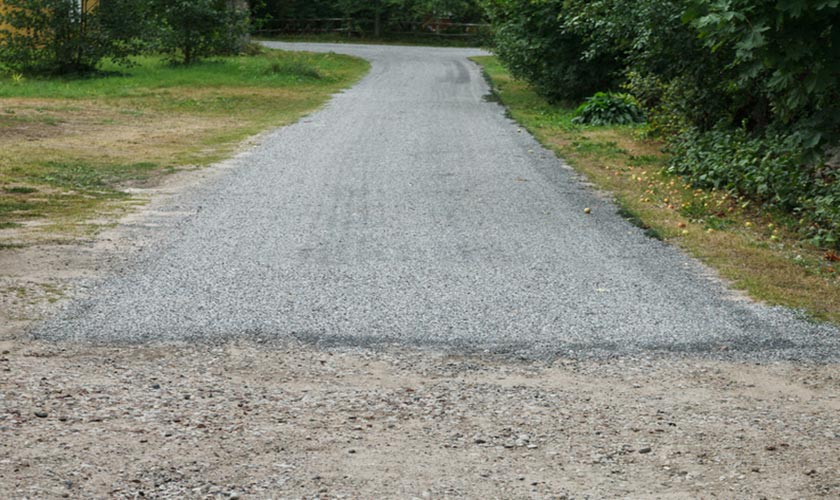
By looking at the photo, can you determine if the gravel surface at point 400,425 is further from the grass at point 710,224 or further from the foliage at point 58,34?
the foliage at point 58,34

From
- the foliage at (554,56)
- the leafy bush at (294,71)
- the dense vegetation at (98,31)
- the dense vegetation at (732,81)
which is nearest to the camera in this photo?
the dense vegetation at (732,81)

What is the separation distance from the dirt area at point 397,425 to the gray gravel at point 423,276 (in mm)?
347

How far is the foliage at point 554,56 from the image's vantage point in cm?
2125

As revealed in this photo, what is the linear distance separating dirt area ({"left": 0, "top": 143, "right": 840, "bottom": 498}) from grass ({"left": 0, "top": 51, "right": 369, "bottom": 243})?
11.7 feet

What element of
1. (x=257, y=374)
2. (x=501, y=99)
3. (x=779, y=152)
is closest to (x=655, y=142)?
(x=779, y=152)

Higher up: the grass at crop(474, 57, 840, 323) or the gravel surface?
the grass at crop(474, 57, 840, 323)

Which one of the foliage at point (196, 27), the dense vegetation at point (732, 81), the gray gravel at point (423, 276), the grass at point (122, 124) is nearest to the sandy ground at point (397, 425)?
the gray gravel at point (423, 276)

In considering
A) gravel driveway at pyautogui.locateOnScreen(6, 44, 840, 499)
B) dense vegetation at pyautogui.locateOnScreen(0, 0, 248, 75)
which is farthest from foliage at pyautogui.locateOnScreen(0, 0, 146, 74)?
gravel driveway at pyautogui.locateOnScreen(6, 44, 840, 499)

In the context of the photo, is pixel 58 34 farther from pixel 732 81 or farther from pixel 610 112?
pixel 732 81

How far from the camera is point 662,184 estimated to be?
1182 centimetres

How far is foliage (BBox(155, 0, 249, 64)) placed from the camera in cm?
2820

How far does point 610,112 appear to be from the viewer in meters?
18.9

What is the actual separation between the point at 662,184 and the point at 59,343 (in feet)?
25.9

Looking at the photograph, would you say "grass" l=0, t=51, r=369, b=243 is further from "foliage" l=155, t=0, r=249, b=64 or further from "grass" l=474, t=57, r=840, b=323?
"grass" l=474, t=57, r=840, b=323
